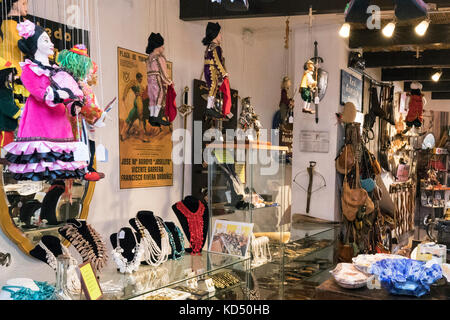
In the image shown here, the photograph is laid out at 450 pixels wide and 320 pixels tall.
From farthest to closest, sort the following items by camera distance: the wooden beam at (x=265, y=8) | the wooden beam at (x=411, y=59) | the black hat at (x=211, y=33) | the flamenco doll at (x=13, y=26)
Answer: the wooden beam at (x=411, y=59), the wooden beam at (x=265, y=8), the black hat at (x=211, y=33), the flamenco doll at (x=13, y=26)

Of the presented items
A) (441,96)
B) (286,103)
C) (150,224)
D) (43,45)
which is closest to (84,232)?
(150,224)

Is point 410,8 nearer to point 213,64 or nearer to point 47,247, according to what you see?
point 213,64

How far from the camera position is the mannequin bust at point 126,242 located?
256cm

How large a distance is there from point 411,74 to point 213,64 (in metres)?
4.66

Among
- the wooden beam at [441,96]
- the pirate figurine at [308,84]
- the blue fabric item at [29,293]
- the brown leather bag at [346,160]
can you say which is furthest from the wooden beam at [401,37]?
the wooden beam at [441,96]

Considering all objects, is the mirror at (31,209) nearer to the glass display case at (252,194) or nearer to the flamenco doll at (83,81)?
the flamenco doll at (83,81)

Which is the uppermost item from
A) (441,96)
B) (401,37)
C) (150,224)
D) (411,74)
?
(401,37)

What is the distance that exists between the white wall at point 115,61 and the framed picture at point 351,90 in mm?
1367

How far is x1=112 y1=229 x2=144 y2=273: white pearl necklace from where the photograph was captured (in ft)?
8.20

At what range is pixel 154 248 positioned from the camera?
107 inches

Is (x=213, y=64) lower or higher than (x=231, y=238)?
higher

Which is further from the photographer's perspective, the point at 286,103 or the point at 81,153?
the point at 286,103
